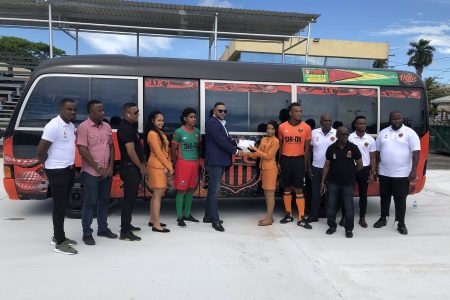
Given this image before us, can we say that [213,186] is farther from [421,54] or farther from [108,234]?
[421,54]

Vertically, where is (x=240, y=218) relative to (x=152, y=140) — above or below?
below

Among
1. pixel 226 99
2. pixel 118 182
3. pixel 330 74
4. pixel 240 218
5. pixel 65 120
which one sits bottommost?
pixel 240 218

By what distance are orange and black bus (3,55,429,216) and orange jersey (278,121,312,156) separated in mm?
556

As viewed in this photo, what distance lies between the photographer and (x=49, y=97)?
5430 mm

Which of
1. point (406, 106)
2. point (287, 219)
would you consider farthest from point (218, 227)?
point (406, 106)

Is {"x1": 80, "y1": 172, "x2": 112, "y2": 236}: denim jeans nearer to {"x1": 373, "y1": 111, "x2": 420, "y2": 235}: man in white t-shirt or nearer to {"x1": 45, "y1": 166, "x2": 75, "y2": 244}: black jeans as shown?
{"x1": 45, "y1": 166, "x2": 75, "y2": 244}: black jeans

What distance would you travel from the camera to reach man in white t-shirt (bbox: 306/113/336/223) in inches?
214

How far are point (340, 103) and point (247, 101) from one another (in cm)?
161

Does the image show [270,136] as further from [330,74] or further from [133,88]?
[133,88]

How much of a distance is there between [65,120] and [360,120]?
13.4 feet

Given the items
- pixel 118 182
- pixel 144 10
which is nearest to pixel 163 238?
pixel 118 182

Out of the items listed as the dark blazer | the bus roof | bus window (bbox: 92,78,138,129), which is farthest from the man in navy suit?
bus window (bbox: 92,78,138,129)

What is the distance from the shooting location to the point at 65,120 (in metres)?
4.16

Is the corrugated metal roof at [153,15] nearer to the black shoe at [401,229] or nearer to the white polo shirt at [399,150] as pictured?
the white polo shirt at [399,150]
